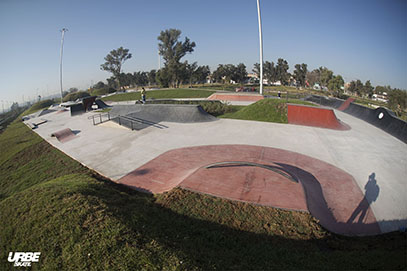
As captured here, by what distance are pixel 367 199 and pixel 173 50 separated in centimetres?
6047

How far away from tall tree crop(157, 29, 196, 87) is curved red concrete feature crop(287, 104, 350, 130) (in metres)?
43.4

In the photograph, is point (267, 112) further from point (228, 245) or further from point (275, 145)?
point (228, 245)

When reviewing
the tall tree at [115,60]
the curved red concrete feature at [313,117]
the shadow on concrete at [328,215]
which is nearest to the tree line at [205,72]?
the tall tree at [115,60]

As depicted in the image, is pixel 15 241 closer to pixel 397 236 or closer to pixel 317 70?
Answer: pixel 397 236

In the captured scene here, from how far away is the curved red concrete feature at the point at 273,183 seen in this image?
575 cm

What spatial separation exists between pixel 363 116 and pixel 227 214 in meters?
20.3

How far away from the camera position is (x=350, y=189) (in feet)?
23.6

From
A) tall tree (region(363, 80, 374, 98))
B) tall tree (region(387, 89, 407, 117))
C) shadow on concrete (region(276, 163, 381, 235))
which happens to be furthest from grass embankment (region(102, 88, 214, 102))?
tall tree (region(363, 80, 374, 98))

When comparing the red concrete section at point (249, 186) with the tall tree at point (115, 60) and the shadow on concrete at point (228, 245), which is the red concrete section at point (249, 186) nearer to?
the shadow on concrete at point (228, 245)

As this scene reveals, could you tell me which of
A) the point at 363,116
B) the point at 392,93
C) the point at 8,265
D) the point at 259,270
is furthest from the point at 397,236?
the point at 392,93

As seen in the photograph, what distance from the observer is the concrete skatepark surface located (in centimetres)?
735

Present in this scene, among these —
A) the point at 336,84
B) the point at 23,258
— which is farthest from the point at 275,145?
the point at 336,84

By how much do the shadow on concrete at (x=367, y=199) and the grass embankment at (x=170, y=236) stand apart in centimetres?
81

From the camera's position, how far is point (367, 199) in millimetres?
6625
